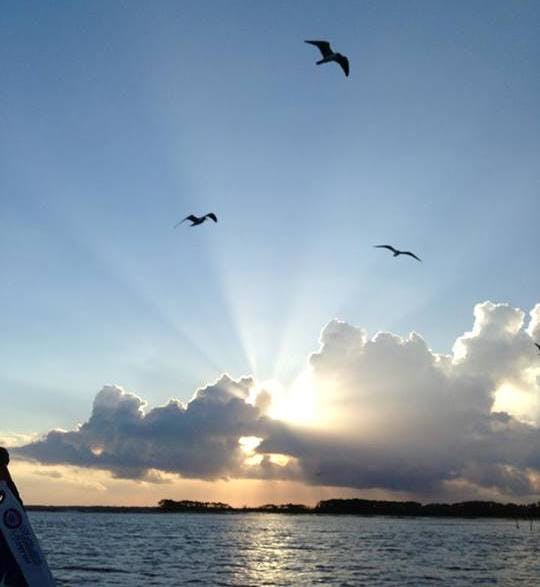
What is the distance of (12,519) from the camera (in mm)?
6688

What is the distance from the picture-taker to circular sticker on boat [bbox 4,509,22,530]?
21.8 feet

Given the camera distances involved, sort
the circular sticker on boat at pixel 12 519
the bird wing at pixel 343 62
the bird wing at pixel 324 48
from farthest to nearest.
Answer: the bird wing at pixel 343 62, the bird wing at pixel 324 48, the circular sticker on boat at pixel 12 519

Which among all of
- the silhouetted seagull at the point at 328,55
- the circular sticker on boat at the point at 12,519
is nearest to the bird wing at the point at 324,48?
the silhouetted seagull at the point at 328,55

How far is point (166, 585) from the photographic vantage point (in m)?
51.9

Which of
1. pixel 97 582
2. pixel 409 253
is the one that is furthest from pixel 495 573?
pixel 409 253

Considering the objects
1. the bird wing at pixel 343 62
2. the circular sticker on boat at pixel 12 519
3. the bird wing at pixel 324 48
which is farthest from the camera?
the bird wing at pixel 343 62

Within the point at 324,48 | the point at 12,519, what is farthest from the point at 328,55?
the point at 12,519

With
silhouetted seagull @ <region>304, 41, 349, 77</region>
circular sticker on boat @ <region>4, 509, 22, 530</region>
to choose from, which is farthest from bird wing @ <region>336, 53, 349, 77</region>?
circular sticker on boat @ <region>4, 509, 22, 530</region>

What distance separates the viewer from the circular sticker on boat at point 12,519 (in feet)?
21.8

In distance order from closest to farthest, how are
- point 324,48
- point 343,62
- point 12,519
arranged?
point 12,519 < point 324,48 < point 343,62

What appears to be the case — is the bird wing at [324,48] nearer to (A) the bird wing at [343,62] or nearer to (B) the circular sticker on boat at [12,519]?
(A) the bird wing at [343,62]

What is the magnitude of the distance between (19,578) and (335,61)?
69.6ft

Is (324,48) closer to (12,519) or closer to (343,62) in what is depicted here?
(343,62)

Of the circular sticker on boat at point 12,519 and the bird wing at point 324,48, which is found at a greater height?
the bird wing at point 324,48
